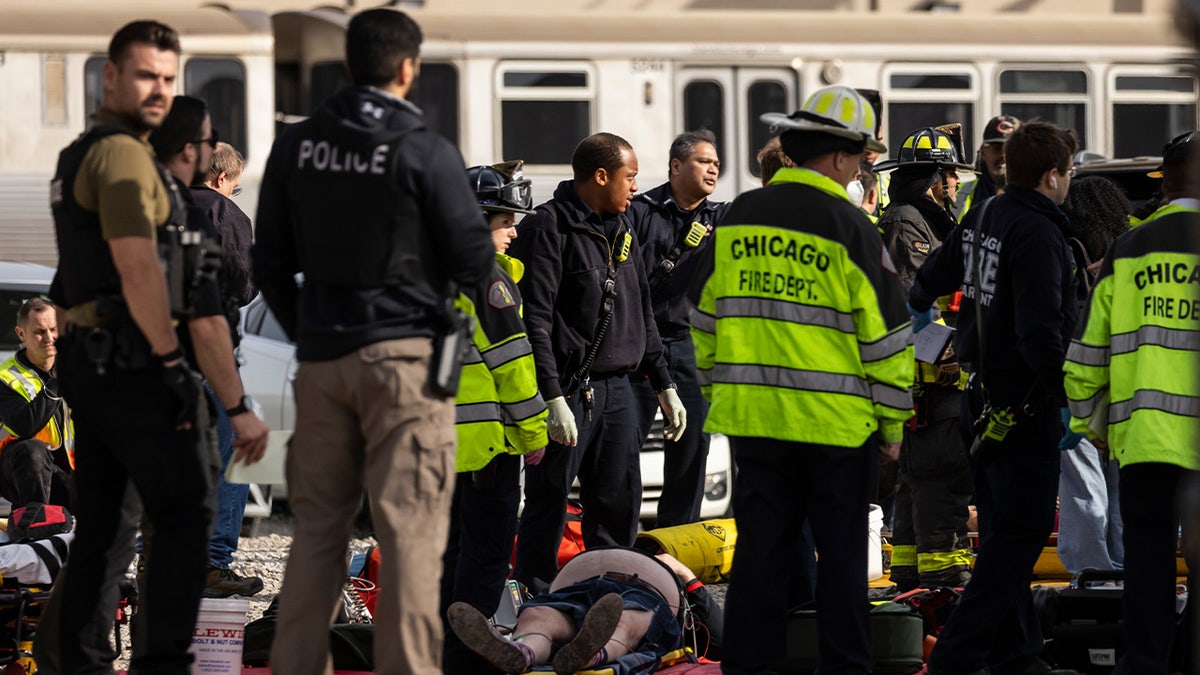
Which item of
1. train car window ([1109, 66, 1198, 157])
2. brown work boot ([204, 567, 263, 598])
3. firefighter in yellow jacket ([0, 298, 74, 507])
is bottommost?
brown work boot ([204, 567, 263, 598])

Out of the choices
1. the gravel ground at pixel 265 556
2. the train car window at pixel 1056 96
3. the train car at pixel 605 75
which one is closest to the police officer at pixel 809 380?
the gravel ground at pixel 265 556

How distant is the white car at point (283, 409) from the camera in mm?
11117

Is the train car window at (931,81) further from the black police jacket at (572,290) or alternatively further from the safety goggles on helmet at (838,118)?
the safety goggles on helmet at (838,118)

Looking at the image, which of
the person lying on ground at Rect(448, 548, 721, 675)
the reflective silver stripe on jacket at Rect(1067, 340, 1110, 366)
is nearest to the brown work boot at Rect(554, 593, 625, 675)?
the person lying on ground at Rect(448, 548, 721, 675)

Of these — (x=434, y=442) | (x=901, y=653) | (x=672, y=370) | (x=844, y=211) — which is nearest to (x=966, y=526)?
(x=672, y=370)

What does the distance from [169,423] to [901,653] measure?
9.29 feet

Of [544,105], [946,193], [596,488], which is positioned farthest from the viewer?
[544,105]

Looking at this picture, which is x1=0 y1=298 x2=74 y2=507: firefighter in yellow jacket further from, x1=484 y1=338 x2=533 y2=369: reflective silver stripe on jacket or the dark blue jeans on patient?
x1=484 y1=338 x2=533 y2=369: reflective silver stripe on jacket

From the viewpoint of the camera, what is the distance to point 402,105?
17.1ft

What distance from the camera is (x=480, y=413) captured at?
6801 mm

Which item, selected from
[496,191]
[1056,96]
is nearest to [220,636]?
[496,191]

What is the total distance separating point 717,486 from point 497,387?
15.4 feet

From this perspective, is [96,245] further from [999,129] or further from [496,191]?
[999,129]

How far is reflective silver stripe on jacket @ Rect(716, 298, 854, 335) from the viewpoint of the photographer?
590cm
